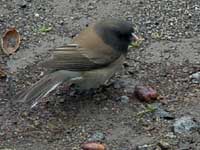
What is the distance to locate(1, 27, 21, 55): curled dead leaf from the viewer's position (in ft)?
18.4

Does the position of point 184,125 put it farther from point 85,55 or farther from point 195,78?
point 85,55

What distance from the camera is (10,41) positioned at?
18.8 feet

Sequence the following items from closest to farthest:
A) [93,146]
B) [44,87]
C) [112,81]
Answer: [93,146], [44,87], [112,81]

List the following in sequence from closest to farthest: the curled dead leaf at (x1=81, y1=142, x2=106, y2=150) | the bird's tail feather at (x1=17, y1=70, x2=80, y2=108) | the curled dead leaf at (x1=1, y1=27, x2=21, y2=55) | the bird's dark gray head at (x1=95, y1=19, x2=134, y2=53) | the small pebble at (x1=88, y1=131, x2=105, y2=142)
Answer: the curled dead leaf at (x1=81, y1=142, x2=106, y2=150), the small pebble at (x1=88, y1=131, x2=105, y2=142), the bird's tail feather at (x1=17, y1=70, x2=80, y2=108), the bird's dark gray head at (x1=95, y1=19, x2=134, y2=53), the curled dead leaf at (x1=1, y1=27, x2=21, y2=55)

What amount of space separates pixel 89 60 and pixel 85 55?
5 cm

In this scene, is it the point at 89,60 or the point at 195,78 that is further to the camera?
the point at 195,78

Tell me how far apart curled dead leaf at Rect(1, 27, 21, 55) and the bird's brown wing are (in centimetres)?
72

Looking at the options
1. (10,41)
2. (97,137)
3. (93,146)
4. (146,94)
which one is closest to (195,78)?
(146,94)

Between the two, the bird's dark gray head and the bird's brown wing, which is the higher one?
the bird's dark gray head

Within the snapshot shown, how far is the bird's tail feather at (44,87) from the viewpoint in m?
4.85

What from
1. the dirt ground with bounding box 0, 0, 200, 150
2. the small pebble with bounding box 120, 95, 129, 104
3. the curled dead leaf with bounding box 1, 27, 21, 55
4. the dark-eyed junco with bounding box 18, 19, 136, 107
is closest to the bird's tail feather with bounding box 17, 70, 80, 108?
the dark-eyed junco with bounding box 18, 19, 136, 107

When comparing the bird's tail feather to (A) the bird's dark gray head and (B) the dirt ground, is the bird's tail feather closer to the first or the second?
(B) the dirt ground

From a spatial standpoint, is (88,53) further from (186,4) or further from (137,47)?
(186,4)

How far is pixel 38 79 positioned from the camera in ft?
17.3
